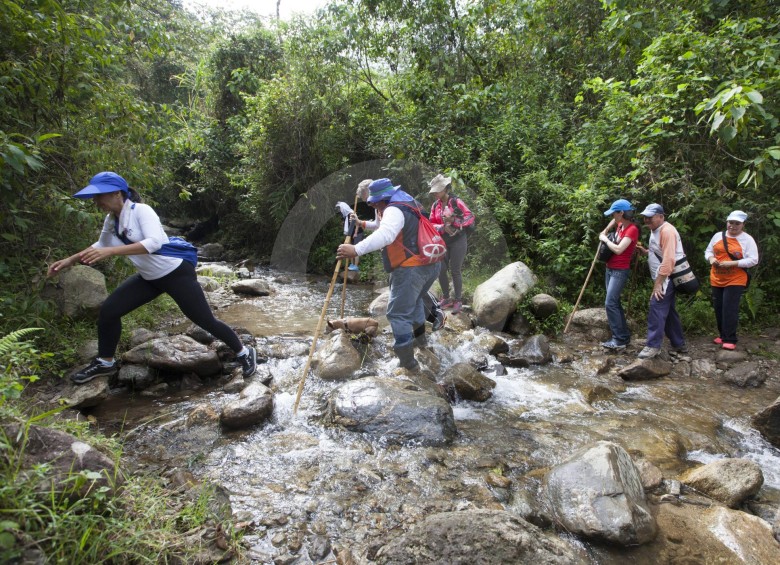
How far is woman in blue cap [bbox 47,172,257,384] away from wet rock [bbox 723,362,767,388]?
6.77 metres

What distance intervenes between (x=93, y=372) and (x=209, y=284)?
5781 millimetres

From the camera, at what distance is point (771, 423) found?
4.32 meters

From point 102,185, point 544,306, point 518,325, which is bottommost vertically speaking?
point 518,325

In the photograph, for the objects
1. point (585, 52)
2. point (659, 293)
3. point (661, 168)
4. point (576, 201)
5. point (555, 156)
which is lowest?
point (659, 293)

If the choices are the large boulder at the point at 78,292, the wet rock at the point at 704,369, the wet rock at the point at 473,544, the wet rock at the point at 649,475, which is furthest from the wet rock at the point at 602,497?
the large boulder at the point at 78,292

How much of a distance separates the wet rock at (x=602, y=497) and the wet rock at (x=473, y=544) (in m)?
Answer: 0.41

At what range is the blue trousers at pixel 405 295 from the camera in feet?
16.7

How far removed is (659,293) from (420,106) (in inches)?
356

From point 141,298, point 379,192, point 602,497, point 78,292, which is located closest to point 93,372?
point 141,298

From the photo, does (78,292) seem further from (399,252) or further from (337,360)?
(399,252)

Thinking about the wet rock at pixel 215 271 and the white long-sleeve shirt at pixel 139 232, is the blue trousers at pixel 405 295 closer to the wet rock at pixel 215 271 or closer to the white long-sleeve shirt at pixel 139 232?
the white long-sleeve shirt at pixel 139 232

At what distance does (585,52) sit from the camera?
11664mm

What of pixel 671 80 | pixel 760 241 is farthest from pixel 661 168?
pixel 760 241

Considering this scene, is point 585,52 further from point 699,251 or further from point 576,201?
point 699,251
